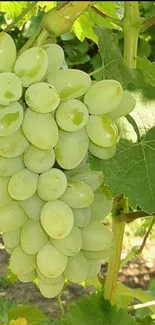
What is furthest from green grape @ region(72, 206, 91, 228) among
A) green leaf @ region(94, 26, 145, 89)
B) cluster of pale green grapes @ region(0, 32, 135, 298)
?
green leaf @ region(94, 26, 145, 89)

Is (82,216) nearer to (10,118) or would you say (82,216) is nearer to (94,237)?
(94,237)

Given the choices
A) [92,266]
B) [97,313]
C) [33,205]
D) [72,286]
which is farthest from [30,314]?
[72,286]

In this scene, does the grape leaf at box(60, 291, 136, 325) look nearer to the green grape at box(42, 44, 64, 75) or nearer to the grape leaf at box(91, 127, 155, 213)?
the grape leaf at box(91, 127, 155, 213)

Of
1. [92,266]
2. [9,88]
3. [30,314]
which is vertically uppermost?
[9,88]

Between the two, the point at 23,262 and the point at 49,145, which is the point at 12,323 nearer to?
the point at 23,262

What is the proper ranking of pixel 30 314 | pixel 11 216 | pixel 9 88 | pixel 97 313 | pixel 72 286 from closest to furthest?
pixel 9 88 → pixel 11 216 → pixel 97 313 → pixel 30 314 → pixel 72 286

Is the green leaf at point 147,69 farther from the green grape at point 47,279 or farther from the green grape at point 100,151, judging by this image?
the green grape at point 47,279
